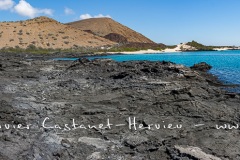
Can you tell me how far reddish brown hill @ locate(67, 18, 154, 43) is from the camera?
14475 cm

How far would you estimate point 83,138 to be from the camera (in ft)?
37.8

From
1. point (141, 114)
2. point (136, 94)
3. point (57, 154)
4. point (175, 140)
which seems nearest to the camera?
point (57, 154)

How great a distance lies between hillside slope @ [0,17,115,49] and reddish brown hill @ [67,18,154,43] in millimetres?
28836

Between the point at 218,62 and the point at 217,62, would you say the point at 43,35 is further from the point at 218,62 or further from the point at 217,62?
the point at 218,62

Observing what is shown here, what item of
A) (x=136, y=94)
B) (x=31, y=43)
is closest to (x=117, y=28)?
(x=31, y=43)

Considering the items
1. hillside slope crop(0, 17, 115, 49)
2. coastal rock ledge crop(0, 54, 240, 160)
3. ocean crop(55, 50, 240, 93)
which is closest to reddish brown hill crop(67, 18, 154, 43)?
hillside slope crop(0, 17, 115, 49)

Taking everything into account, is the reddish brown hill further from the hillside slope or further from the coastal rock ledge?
the coastal rock ledge

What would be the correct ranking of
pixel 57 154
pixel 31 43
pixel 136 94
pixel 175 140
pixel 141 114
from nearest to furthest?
pixel 57 154 < pixel 175 140 < pixel 141 114 < pixel 136 94 < pixel 31 43

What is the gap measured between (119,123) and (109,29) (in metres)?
138

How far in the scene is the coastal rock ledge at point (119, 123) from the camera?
33.9 feet

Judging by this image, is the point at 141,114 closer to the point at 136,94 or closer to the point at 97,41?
the point at 136,94

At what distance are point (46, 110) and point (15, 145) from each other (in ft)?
15.2

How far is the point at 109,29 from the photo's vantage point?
148750mm

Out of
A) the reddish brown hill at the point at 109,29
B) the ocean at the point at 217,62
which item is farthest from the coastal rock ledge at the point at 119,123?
the reddish brown hill at the point at 109,29
